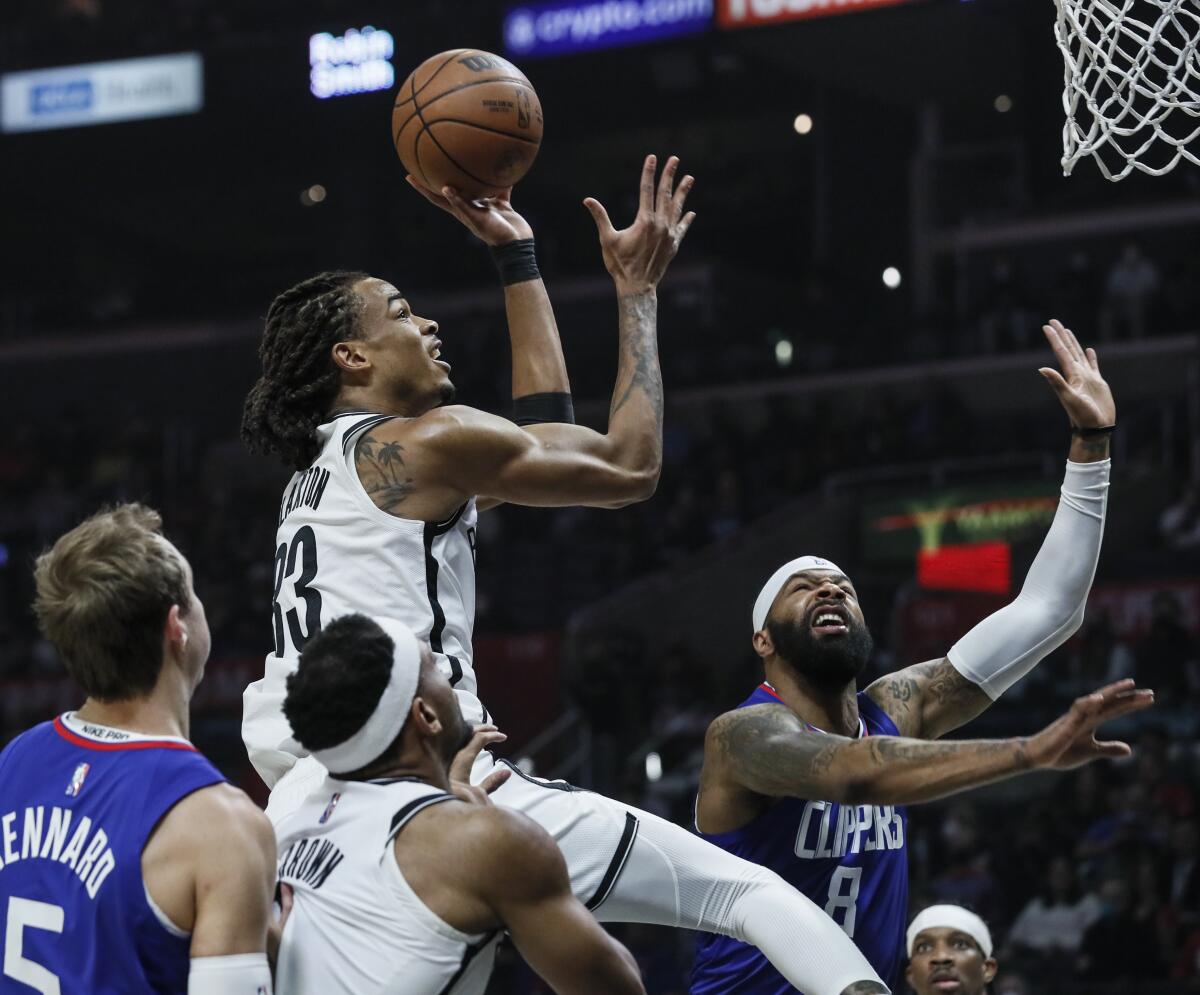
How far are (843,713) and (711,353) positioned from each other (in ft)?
53.3

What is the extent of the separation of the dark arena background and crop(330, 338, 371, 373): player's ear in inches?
278

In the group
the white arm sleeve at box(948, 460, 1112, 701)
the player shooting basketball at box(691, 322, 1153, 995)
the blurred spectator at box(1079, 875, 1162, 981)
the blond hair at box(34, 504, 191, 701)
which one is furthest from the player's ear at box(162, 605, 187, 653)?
the blurred spectator at box(1079, 875, 1162, 981)

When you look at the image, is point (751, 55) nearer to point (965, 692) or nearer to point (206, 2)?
point (206, 2)

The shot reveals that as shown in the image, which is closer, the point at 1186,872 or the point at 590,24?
the point at 1186,872

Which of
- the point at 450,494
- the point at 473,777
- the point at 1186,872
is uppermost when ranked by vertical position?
the point at 450,494

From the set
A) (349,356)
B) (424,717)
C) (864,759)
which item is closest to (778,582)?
(864,759)

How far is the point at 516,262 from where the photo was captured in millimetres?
4379

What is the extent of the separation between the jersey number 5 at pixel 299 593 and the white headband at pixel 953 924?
10.6ft

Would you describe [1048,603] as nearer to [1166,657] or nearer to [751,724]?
[751,724]

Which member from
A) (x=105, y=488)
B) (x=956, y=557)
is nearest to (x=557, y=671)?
(x=956, y=557)

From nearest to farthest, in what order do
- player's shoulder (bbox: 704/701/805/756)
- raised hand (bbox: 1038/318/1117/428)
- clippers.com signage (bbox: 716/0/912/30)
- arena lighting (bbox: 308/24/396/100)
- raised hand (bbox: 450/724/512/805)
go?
raised hand (bbox: 450/724/512/805) → player's shoulder (bbox: 704/701/805/756) → raised hand (bbox: 1038/318/1117/428) → clippers.com signage (bbox: 716/0/912/30) → arena lighting (bbox: 308/24/396/100)

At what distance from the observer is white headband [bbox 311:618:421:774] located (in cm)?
328

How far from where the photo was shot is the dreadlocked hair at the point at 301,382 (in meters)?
4.24

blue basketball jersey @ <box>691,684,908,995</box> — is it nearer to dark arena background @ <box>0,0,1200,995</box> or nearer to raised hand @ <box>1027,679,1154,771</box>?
raised hand @ <box>1027,679,1154,771</box>
